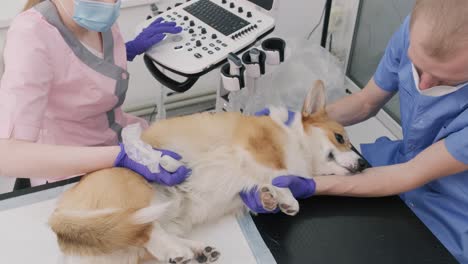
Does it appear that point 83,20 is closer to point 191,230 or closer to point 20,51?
point 20,51

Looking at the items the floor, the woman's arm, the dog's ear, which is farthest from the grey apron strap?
the floor

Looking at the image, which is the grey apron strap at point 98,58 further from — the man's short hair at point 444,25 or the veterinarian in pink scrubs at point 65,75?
the man's short hair at point 444,25

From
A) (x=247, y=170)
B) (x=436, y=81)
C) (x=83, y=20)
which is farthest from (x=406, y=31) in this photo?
(x=83, y=20)

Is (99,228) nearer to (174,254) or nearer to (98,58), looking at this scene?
(174,254)

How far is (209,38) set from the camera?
1695 mm

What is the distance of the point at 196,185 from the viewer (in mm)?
1216

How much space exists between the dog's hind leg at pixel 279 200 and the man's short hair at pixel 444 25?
515 millimetres

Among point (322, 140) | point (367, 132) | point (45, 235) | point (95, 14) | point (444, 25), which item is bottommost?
point (367, 132)

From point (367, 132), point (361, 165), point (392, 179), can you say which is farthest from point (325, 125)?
point (367, 132)

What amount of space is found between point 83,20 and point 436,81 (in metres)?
1.04

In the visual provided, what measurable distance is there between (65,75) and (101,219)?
52 cm

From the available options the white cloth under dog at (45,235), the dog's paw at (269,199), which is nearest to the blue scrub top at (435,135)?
the dog's paw at (269,199)

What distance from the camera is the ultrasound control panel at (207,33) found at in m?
1.60

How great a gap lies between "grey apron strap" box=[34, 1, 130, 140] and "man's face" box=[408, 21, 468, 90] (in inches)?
36.5
